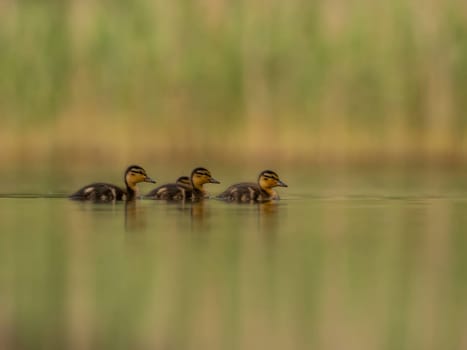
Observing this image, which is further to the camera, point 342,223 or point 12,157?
point 12,157

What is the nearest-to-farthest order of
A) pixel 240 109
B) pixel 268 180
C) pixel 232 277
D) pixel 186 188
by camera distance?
pixel 232 277
pixel 268 180
pixel 186 188
pixel 240 109

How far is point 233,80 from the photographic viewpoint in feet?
82.0

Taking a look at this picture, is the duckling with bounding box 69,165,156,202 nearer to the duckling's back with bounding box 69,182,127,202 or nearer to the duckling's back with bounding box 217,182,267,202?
the duckling's back with bounding box 69,182,127,202

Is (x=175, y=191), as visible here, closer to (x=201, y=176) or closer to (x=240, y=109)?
(x=201, y=176)

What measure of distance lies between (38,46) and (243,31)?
3.64 metres

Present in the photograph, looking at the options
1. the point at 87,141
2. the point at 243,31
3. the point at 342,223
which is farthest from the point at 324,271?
the point at 243,31

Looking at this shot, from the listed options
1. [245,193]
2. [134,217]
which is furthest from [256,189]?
[134,217]

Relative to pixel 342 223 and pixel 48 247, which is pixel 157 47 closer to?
pixel 342 223

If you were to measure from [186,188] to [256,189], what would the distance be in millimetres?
787

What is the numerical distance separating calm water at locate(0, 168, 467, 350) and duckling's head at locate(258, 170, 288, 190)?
54 centimetres

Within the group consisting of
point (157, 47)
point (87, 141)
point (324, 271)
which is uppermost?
point (157, 47)

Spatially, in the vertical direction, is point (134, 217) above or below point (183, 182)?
below

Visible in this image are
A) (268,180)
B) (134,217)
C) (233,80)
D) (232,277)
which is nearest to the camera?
(232,277)

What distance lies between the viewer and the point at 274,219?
1380 cm
